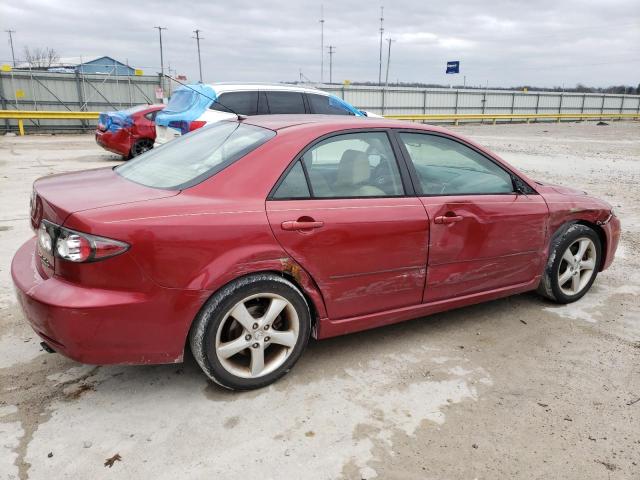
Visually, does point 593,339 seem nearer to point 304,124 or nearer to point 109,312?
point 304,124

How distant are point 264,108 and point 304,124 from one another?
5762 mm

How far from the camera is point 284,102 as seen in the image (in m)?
8.90

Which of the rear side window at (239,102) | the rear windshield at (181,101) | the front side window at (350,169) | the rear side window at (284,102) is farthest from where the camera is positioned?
the rear side window at (284,102)

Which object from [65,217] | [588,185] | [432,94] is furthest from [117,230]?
[432,94]

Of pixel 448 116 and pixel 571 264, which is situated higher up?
pixel 448 116

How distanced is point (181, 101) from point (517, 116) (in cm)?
3034

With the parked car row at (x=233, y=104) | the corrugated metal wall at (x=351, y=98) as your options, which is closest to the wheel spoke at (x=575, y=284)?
the parked car row at (x=233, y=104)

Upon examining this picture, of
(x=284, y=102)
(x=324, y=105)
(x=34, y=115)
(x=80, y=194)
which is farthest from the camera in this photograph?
(x=34, y=115)

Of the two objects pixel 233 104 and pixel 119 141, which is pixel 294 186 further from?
pixel 119 141

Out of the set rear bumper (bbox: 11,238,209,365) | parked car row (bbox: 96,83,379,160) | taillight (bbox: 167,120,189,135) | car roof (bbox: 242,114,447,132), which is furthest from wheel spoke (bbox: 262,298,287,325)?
taillight (bbox: 167,120,189,135)

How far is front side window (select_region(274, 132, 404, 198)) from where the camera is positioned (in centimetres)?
303

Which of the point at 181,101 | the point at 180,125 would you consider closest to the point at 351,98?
the point at 181,101

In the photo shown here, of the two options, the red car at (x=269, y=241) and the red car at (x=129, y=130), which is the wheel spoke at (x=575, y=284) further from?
the red car at (x=129, y=130)

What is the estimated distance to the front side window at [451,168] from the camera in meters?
3.46
